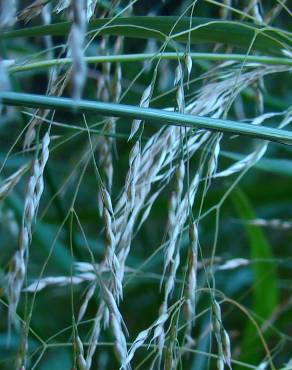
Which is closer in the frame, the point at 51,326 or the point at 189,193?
the point at 189,193

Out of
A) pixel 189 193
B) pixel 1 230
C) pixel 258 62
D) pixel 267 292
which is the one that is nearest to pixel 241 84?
pixel 258 62

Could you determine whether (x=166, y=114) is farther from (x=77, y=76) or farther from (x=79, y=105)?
(x=77, y=76)

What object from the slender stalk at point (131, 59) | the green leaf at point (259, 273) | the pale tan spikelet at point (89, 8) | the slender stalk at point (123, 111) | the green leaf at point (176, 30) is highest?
the pale tan spikelet at point (89, 8)

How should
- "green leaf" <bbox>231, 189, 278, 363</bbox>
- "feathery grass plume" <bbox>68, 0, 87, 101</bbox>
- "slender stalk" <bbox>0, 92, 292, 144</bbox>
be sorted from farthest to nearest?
"green leaf" <bbox>231, 189, 278, 363</bbox>
"slender stalk" <bbox>0, 92, 292, 144</bbox>
"feathery grass plume" <bbox>68, 0, 87, 101</bbox>

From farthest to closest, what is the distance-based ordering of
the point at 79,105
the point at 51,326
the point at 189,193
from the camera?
the point at 51,326, the point at 189,193, the point at 79,105

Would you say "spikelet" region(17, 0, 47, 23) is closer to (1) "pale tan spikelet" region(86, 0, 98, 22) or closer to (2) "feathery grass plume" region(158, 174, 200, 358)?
(1) "pale tan spikelet" region(86, 0, 98, 22)

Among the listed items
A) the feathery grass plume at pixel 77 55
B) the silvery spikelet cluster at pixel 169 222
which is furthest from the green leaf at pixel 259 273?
the feathery grass plume at pixel 77 55

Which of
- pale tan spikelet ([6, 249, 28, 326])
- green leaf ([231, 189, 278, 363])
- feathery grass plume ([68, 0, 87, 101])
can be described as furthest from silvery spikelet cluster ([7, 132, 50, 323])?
green leaf ([231, 189, 278, 363])

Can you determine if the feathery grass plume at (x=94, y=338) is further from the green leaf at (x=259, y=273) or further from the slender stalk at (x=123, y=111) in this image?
the green leaf at (x=259, y=273)

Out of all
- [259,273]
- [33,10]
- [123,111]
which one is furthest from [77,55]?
[259,273]
